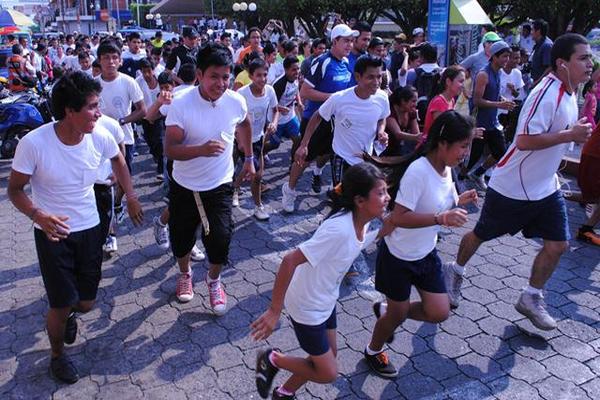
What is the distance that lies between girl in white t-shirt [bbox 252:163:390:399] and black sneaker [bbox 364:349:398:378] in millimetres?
598

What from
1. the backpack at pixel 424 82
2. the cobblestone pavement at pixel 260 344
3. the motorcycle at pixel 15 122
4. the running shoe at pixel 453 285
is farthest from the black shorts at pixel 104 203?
the motorcycle at pixel 15 122

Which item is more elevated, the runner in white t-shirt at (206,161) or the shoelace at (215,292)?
the runner in white t-shirt at (206,161)

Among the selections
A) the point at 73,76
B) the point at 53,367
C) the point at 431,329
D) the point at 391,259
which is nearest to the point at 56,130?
the point at 73,76

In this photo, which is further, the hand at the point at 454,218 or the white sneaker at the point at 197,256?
the white sneaker at the point at 197,256

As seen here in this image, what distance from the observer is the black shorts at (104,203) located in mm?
4449

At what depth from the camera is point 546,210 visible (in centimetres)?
382

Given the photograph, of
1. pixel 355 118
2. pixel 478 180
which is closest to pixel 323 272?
pixel 355 118

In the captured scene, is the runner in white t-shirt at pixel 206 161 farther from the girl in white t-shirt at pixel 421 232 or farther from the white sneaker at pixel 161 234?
the girl in white t-shirt at pixel 421 232

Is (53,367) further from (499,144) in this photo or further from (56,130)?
(499,144)

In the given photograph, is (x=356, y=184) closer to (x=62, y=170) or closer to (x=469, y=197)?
(x=469, y=197)

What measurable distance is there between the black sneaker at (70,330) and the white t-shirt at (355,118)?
8.50 feet

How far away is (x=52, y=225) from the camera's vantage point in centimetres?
300

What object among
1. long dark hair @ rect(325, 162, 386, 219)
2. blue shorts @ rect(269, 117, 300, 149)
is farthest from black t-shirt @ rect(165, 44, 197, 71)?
long dark hair @ rect(325, 162, 386, 219)

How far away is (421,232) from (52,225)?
6.71 ft
